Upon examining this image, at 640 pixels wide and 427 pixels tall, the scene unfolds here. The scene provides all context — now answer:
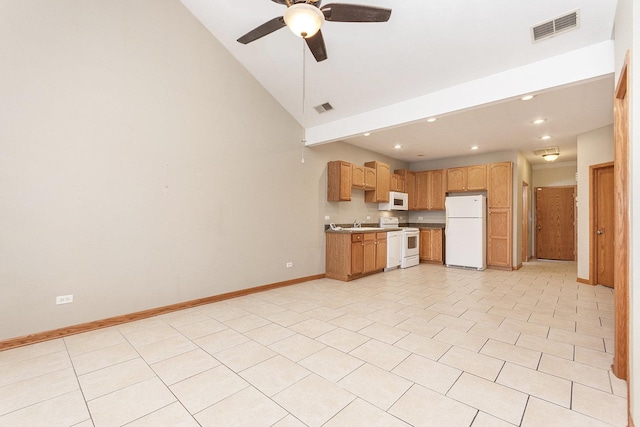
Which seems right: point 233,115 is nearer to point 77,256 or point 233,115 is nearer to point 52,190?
point 52,190

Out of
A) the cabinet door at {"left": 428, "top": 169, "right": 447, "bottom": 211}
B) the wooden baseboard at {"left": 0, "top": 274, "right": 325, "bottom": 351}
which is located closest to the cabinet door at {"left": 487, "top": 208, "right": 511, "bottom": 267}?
the cabinet door at {"left": 428, "top": 169, "right": 447, "bottom": 211}

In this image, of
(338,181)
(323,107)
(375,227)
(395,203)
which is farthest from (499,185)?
(323,107)

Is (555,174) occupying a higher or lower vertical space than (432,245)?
higher

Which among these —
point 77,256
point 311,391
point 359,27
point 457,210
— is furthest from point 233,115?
point 457,210

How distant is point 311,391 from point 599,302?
4445 mm

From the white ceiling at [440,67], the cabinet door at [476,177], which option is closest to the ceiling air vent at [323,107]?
the white ceiling at [440,67]

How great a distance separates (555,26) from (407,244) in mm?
4739

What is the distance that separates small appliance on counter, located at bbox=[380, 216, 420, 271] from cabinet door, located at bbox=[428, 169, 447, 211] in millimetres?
922

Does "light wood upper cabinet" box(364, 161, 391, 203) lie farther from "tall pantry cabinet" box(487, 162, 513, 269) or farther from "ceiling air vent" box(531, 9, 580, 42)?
"ceiling air vent" box(531, 9, 580, 42)

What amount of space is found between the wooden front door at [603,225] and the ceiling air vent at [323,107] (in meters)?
4.84

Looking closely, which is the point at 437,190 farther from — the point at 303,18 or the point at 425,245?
the point at 303,18

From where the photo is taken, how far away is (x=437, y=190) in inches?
293

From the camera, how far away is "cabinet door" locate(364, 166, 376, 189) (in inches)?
245

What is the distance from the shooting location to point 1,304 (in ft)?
8.38
